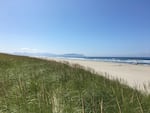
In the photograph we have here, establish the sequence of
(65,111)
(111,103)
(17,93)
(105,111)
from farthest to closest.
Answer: (17,93) → (111,103) → (105,111) → (65,111)

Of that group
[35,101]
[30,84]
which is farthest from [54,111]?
[30,84]

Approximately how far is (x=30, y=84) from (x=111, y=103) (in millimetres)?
2512

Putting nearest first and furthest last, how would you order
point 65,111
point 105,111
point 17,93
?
1. point 65,111
2. point 105,111
3. point 17,93

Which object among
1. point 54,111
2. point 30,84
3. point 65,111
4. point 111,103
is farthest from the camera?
point 30,84

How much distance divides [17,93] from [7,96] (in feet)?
0.95

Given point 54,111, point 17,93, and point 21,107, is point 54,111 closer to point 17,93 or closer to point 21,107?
point 21,107

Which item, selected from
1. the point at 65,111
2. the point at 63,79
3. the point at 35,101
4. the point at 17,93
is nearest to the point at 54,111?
the point at 65,111

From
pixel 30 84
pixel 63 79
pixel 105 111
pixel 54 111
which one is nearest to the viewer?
pixel 54 111

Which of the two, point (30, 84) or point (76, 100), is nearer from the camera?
point (76, 100)

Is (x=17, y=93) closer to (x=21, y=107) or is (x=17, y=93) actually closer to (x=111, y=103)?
(x=21, y=107)

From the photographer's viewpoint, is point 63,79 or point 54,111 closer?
point 54,111

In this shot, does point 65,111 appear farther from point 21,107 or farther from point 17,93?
point 17,93

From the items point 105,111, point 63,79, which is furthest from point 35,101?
point 63,79

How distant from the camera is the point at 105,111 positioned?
362 cm
